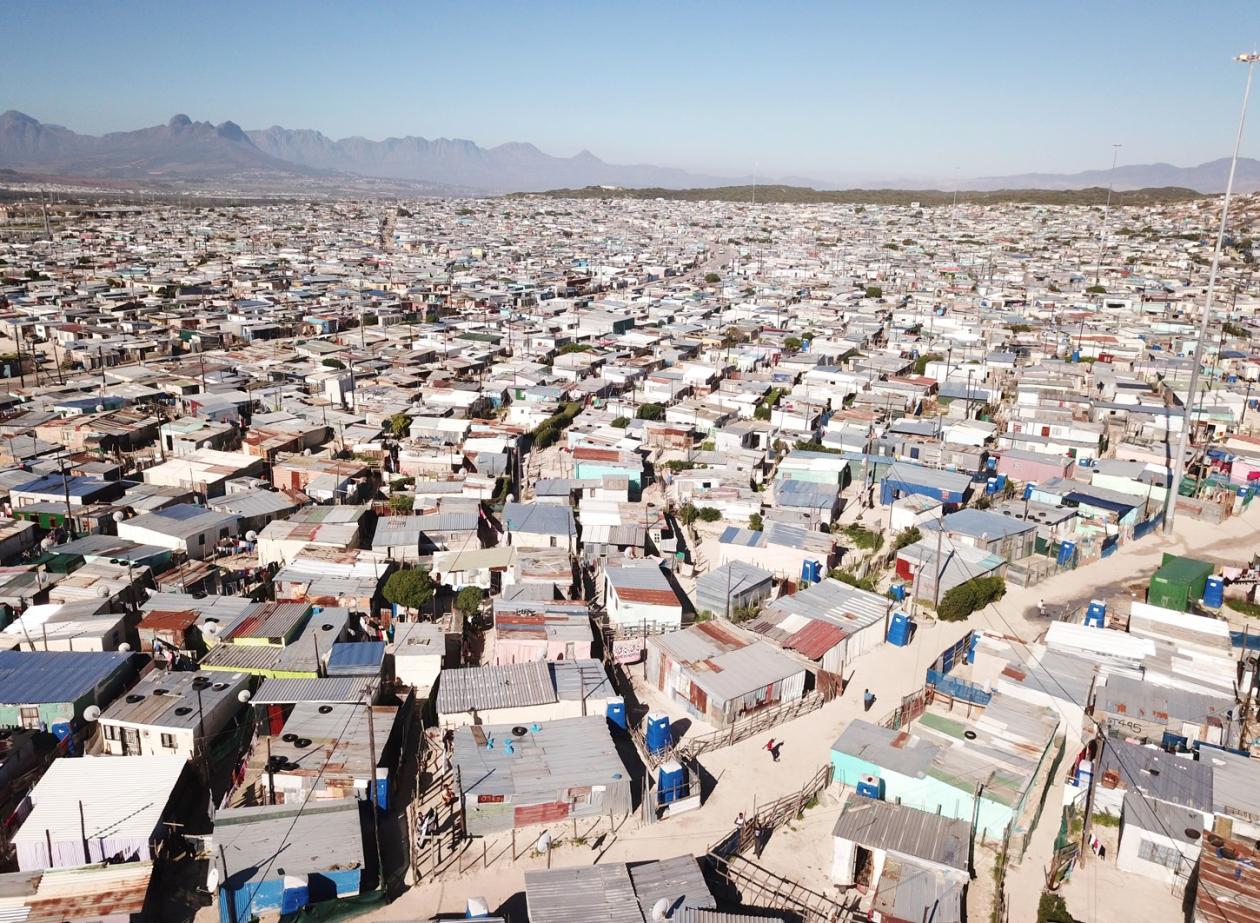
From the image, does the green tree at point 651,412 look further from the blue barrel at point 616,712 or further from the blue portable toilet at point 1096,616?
the blue barrel at point 616,712

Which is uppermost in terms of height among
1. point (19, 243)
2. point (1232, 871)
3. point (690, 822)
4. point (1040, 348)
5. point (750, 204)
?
point (750, 204)

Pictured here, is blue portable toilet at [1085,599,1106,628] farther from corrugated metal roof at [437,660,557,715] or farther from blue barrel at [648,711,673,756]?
corrugated metal roof at [437,660,557,715]

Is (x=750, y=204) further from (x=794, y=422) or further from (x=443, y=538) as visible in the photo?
(x=443, y=538)

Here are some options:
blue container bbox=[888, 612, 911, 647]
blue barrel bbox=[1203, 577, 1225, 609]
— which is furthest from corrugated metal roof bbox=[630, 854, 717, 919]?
blue barrel bbox=[1203, 577, 1225, 609]

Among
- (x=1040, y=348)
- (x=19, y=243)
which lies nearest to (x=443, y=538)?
(x=1040, y=348)

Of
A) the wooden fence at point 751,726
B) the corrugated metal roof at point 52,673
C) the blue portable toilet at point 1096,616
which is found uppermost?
the corrugated metal roof at point 52,673

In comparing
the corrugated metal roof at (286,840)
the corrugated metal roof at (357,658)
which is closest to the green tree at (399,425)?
the corrugated metal roof at (357,658)
